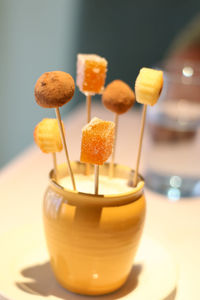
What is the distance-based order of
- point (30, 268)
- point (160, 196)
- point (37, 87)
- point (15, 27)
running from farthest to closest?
1. point (15, 27)
2. point (160, 196)
3. point (30, 268)
4. point (37, 87)

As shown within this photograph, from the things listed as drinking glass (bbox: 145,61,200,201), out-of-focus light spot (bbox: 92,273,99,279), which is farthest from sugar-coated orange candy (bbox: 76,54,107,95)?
drinking glass (bbox: 145,61,200,201)

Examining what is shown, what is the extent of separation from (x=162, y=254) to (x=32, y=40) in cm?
172

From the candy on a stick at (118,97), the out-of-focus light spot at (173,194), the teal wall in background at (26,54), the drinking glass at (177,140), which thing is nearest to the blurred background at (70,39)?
the teal wall in background at (26,54)

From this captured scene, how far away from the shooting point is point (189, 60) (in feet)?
5.13

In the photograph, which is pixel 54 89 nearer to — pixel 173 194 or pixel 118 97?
pixel 118 97

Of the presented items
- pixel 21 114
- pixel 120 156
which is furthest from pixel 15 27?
pixel 120 156

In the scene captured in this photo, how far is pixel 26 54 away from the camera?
2.14m

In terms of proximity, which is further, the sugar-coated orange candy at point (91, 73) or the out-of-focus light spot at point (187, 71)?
the out-of-focus light spot at point (187, 71)

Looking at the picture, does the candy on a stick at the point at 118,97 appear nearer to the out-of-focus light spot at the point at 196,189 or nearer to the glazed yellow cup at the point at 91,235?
the glazed yellow cup at the point at 91,235

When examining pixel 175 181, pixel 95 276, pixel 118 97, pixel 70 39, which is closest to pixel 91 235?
pixel 95 276

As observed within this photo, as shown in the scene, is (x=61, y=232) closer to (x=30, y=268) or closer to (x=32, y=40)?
(x=30, y=268)

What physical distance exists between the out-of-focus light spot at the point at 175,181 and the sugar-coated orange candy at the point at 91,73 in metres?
0.43

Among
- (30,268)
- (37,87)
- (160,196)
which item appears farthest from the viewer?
(160,196)

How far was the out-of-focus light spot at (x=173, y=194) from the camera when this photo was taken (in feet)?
2.82
